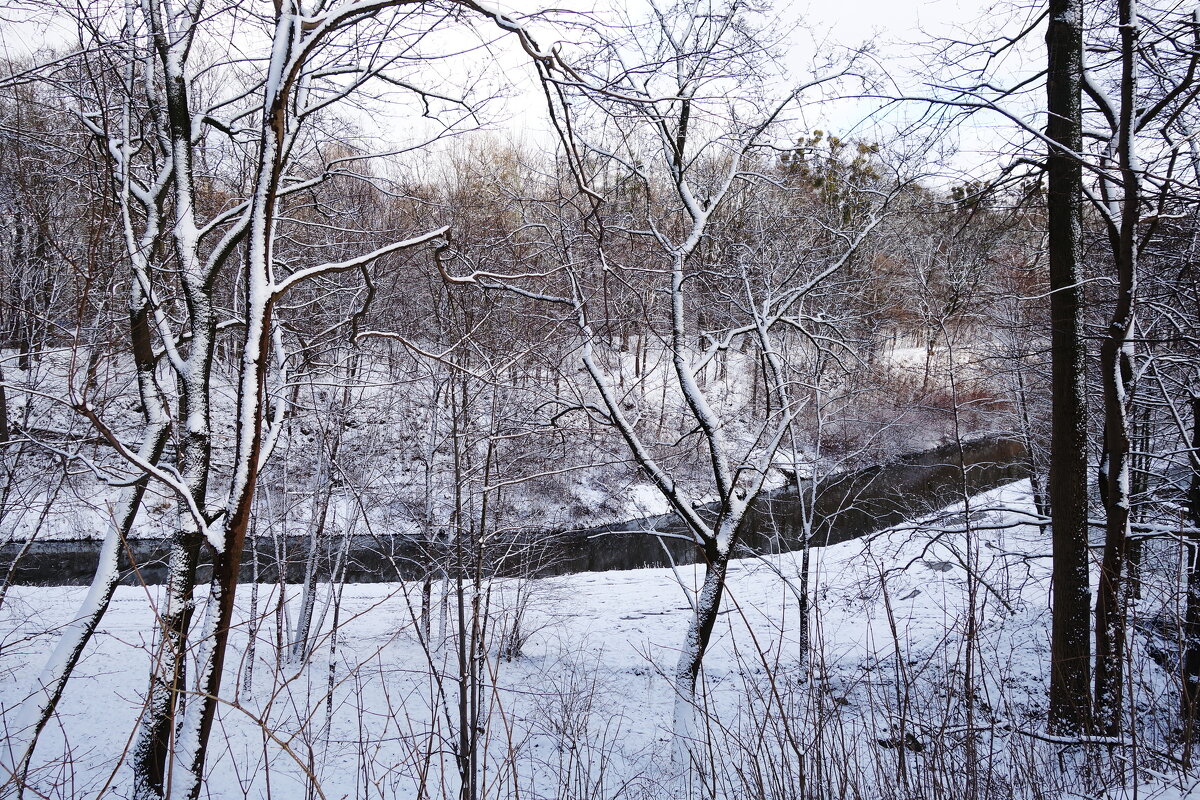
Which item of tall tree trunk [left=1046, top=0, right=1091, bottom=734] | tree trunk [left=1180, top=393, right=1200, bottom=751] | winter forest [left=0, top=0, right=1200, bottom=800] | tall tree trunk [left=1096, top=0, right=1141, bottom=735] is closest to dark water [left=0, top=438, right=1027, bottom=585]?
winter forest [left=0, top=0, right=1200, bottom=800]

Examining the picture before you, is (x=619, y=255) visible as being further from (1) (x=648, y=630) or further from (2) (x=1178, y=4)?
(2) (x=1178, y=4)

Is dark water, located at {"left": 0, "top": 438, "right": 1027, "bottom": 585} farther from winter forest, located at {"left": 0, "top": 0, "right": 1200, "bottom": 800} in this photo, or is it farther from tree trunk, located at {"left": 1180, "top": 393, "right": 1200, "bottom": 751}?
tree trunk, located at {"left": 1180, "top": 393, "right": 1200, "bottom": 751}

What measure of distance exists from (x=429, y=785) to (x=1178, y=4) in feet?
33.1

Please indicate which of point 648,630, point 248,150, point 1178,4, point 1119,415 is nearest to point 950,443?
point 648,630

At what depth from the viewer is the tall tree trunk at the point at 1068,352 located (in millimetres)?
5871

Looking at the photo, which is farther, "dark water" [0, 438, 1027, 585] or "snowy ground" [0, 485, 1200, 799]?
"dark water" [0, 438, 1027, 585]

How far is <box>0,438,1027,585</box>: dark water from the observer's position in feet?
45.9

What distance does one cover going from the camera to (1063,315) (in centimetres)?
602

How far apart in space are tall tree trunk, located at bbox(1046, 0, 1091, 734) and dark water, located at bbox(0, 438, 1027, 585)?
19.7 feet

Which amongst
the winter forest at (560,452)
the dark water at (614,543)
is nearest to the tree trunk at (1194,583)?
the winter forest at (560,452)

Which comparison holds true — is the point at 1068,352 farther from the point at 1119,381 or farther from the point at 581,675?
the point at 581,675

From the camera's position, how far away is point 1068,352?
236 inches

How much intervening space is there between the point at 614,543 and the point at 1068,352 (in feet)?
45.6

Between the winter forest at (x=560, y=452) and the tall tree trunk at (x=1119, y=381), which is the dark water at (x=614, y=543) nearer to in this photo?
the winter forest at (x=560, y=452)
